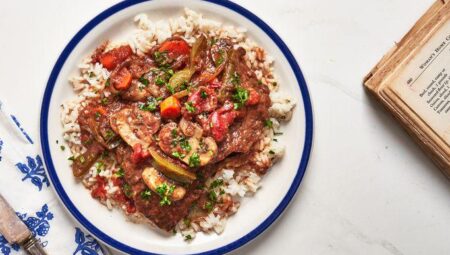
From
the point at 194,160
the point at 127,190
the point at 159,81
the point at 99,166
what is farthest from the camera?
the point at 99,166

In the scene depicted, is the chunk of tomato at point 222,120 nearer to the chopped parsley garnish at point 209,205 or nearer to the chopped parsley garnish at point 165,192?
the chopped parsley garnish at point 165,192

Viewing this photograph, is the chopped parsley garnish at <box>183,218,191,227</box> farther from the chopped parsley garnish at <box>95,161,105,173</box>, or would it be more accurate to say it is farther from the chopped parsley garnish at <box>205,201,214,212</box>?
the chopped parsley garnish at <box>95,161,105,173</box>

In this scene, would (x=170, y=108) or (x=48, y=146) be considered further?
(x=48, y=146)

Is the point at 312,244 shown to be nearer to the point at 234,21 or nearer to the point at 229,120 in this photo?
the point at 229,120

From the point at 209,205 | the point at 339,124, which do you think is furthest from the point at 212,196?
the point at 339,124

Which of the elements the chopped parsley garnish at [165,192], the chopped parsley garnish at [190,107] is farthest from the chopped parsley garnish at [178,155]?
the chopped parsley garnish at [190,107]

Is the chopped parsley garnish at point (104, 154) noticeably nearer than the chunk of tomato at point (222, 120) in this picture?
No

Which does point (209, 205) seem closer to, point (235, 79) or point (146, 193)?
point (146, 193)
